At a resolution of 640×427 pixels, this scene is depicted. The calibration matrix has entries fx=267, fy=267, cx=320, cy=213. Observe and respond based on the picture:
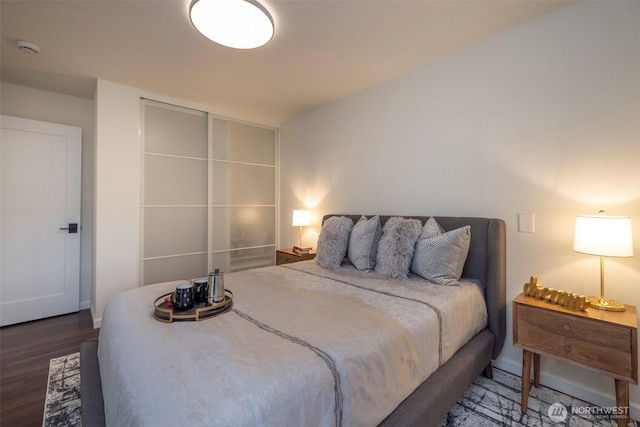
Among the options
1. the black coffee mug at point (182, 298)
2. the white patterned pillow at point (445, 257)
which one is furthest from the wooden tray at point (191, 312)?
the white patterned pillow at point (445, 257)


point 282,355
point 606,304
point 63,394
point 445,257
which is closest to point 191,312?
point 282,355

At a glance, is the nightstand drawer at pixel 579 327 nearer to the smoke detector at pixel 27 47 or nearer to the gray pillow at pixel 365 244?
the gray pillow at pixel 365 244

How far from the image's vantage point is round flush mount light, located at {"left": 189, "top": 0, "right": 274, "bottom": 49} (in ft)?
5.40

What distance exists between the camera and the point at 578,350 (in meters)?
1.42

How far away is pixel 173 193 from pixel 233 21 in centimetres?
222

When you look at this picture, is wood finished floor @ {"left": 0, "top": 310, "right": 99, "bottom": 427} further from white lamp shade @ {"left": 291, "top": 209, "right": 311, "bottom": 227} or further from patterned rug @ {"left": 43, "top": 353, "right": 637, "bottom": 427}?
white lamp shade @ {"left": 291, "top": 209, "right": 311, "bottom": 227}

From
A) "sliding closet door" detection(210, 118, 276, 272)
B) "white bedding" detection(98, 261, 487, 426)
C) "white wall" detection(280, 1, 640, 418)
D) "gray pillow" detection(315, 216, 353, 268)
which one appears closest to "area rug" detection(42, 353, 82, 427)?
"white bedding" detection(98, 261, 487, 426)

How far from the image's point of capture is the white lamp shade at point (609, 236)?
1.39 meters

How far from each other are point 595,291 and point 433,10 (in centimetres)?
209

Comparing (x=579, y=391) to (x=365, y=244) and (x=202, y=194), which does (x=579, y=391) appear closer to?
(x=365, y=244)

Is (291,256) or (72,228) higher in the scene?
(72,228)

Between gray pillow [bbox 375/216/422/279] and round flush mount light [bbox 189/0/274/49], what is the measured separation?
174 cm

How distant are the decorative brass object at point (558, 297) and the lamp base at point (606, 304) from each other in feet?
0.20

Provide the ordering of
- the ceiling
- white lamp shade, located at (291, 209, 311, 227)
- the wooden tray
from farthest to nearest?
white lamp shade, located at (291, 209, 311, 227), the ceiling, the wooden tray
